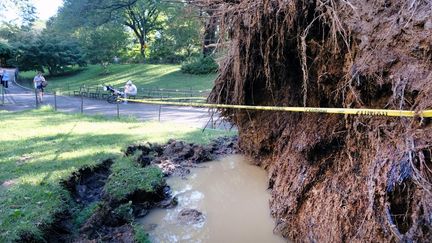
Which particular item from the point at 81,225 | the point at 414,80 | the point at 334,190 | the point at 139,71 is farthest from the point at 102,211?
the point at 139,71

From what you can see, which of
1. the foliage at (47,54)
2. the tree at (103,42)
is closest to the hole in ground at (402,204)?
the tree at (103,42)

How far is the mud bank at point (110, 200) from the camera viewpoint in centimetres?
496

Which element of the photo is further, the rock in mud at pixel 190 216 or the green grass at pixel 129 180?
the green grass at pixel 129 180

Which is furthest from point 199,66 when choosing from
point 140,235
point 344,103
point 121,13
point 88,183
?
point 140,235

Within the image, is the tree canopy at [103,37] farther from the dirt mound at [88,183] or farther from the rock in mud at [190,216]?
the rock in mud at [190,216]

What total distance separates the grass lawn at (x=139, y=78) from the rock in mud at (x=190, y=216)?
20153 mm

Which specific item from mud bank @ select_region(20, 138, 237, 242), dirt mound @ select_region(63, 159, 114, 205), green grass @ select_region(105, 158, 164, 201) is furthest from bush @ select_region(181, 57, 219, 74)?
green grass @ select_region(105, 158, 164, 201)

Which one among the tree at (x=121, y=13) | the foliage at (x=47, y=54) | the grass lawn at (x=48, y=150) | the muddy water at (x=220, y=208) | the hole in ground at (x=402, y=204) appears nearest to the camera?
the hole in ground at (x=402, y=204)

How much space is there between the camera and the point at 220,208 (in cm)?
628

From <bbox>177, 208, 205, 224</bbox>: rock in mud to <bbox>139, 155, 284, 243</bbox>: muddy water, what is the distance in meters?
0.07

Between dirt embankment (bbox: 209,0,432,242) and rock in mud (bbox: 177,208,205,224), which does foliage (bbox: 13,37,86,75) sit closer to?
dirt embankment (bbox: 209,0,432,242)

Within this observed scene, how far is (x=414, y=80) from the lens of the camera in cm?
394

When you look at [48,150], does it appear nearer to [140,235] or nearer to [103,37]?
[140,235]

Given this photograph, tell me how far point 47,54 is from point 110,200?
3557cm
